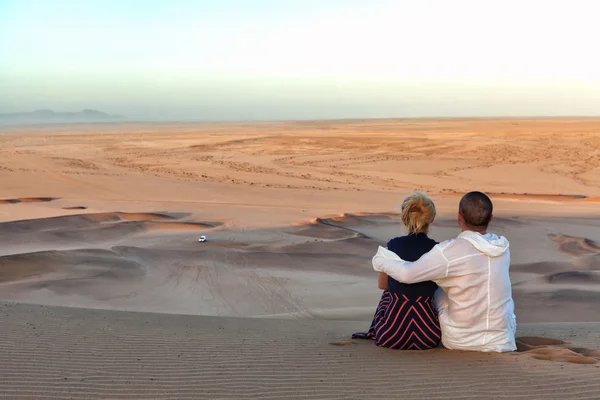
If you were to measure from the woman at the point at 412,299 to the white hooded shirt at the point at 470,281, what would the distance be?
121 millimetres

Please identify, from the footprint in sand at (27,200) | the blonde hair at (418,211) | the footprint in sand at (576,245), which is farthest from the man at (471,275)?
the footprint in sand at (27,200)

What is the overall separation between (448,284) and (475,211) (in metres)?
0.63

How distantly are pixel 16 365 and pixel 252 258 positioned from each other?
23.4 feet

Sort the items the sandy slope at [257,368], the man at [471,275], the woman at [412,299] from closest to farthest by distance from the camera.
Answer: the sandy slope at [257,368], the man at [471,275], the woman at [412,299]

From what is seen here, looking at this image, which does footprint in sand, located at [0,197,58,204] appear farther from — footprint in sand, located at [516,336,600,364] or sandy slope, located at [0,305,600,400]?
footprint in sand, located at [516,336,600,364]

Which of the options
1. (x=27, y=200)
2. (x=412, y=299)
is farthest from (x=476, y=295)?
(x=27, y=200)

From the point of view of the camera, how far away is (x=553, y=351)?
5246 millimetres

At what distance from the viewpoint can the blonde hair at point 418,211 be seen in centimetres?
498

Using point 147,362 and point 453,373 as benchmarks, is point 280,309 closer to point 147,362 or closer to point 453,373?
point 147,362

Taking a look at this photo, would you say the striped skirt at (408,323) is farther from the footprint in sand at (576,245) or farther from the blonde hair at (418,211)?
the footprint in sand at (576,245)

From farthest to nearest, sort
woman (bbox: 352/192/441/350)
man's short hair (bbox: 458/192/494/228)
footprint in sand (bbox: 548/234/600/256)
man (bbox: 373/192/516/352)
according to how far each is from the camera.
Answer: footprint in sand (bbox: 548/234/600/256) < woman (bbox: 352/192/441/350) < man (bbox: 373/192/516/352) < man's short hair (bbox: 458/192/494/228)

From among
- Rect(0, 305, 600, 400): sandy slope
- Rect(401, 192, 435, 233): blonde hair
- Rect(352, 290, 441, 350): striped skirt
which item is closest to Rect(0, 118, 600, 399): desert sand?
Rect(0, 305, 600, 400): sandy slope

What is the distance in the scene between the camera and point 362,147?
4178 cm

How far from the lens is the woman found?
4.97 m
